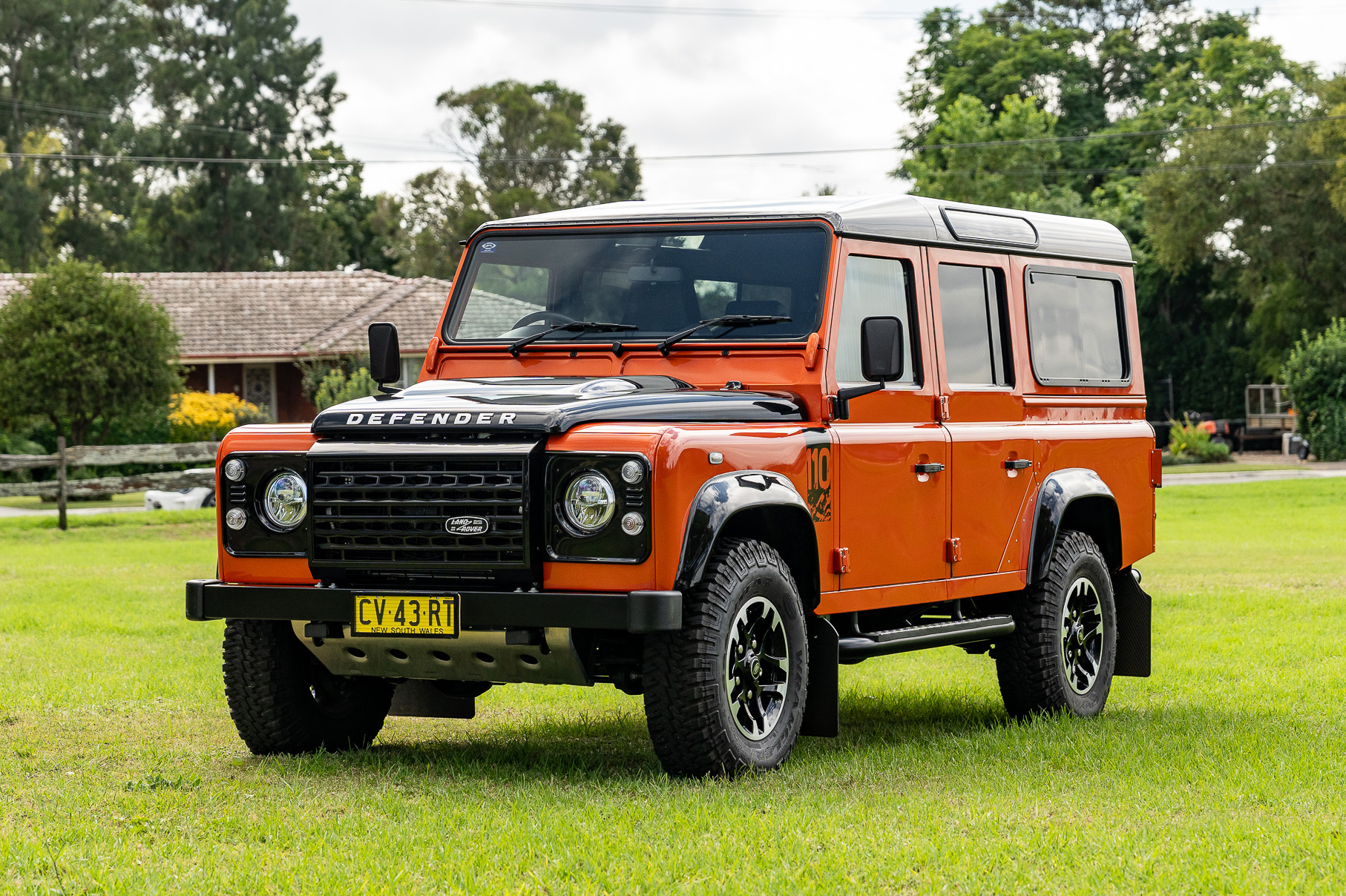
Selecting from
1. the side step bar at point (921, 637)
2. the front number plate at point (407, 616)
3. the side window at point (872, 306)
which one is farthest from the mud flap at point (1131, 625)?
the front number plate at point (407, 616)

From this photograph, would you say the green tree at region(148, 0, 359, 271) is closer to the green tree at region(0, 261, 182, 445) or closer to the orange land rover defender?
the green tree at region(0, 261, 182, 445)

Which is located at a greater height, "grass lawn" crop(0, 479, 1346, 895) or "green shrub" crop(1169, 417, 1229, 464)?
"green shrub" crop(1169, 417, 1229, 464)

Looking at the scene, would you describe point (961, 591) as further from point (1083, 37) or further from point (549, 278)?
point (1083, 37)

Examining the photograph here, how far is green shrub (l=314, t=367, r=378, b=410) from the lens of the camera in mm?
37406

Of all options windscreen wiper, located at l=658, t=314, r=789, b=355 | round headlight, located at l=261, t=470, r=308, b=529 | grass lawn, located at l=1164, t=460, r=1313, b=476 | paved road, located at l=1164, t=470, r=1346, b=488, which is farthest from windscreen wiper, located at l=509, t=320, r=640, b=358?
grass lawn, located at l=1164, t=460, r=1313, b=476

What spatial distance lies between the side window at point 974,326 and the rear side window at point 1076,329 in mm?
299

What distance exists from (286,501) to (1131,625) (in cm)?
508

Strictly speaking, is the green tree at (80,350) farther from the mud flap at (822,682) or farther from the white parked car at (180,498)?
the mud flap at (822,682)

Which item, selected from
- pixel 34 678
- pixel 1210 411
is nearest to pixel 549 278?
pixel 34 678

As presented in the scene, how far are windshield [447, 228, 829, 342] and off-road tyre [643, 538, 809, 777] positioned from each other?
1288 millimetres

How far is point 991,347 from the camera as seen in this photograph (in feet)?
29.5

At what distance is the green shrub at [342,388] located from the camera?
3741cm

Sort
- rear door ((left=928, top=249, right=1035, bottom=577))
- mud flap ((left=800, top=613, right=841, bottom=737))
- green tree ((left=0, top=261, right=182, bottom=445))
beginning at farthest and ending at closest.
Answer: green tree ((left=0, top=261, right=182, bottom=445)) → rear door ((left=928, top=249, right=1035, bottom=577)) → mud flap ((left=800, top=613, right=841, bottom=737))

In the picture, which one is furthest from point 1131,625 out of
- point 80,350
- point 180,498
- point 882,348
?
point 80,350
